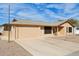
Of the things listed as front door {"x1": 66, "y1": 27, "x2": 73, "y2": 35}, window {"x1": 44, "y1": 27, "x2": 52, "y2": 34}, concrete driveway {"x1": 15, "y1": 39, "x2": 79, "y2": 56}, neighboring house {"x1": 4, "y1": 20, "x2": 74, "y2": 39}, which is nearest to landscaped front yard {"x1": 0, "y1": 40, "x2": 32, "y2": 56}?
concrete driveway {"x1": 15, "y1": 39, "x2": 79, "y2": 56}

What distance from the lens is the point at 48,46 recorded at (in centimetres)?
1238

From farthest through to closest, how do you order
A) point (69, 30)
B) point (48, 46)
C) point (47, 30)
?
point (47, 30), point (69, 30), point (48, 46)

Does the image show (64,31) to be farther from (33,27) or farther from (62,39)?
(33,27)

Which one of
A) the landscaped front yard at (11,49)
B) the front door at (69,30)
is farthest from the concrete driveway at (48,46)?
the front door at (69,30)

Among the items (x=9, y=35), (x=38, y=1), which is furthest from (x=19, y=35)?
(x=38, y=1)

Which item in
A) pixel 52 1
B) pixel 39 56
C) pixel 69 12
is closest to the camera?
pixel 39 56

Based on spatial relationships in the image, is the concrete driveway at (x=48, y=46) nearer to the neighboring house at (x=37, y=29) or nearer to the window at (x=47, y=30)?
the neighboring house at (x=37, y=29)

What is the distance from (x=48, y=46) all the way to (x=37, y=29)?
1.67 meters

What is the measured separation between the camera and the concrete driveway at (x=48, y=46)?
433 inches

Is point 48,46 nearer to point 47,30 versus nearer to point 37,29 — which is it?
point 47,30

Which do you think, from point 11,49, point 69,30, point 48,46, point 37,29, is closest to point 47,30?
point 37,29

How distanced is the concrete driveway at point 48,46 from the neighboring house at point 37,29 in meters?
0.45

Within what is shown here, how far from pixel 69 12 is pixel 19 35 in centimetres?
385

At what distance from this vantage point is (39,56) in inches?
411
